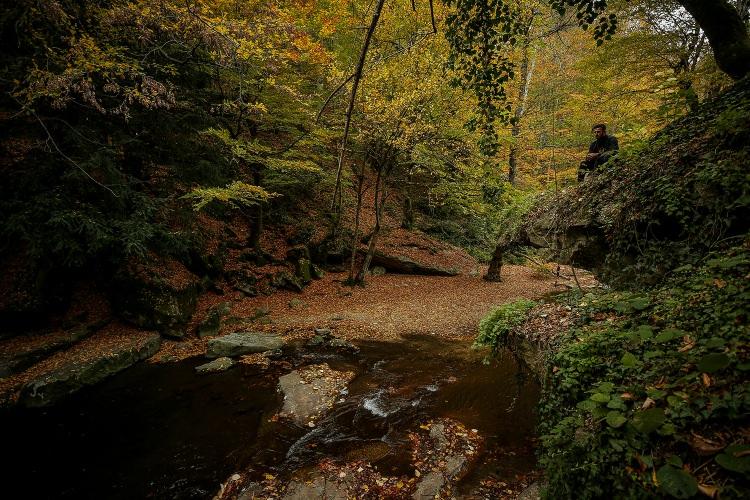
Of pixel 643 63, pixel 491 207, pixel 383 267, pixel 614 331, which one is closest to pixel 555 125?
pixel 491 207

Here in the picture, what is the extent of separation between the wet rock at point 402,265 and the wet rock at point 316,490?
10.8 meters

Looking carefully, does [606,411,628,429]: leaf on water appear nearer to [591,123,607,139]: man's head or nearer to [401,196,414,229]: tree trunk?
[591,123,607,139]: man's head

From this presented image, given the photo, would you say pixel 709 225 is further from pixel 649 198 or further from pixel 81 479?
pixel 81 479

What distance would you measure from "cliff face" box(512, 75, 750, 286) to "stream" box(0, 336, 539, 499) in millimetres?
2221

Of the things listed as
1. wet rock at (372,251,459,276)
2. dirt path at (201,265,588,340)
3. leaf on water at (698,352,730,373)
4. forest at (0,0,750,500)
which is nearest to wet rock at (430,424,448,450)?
forest at (0,0,750,500)

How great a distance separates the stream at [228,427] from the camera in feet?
14.1

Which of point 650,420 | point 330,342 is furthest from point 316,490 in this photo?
point 330,342

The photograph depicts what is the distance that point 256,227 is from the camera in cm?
1298

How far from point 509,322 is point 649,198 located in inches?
92.5

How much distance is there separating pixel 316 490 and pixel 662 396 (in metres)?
3.61

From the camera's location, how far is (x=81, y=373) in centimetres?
639

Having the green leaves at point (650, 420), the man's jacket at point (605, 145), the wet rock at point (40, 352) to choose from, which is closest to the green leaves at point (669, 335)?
the green leaves at point (650, 420)

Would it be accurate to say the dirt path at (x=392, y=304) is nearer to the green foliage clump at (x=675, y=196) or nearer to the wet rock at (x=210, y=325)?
the wet rock at (x=210, y=325)

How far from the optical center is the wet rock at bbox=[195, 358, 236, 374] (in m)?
6.94
